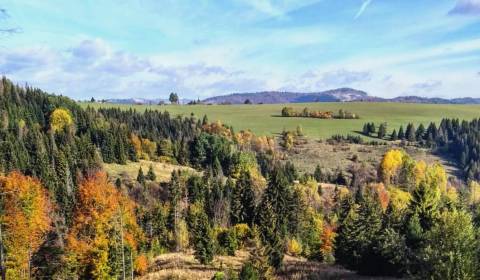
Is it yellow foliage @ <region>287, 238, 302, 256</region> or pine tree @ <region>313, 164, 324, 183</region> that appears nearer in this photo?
yellow foliage @ <region>287, 238, 302, 256</region>

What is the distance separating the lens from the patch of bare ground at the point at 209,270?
5661cm

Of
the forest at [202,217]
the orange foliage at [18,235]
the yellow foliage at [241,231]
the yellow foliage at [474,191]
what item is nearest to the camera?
the forest at [202,217]

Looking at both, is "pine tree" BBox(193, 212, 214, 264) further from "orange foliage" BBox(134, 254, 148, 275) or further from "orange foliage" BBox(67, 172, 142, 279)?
"orange foliage" BBox(67, 172, 142, 279)

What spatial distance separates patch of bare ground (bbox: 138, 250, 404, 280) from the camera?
5661 cm

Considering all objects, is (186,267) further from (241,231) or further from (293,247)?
(293,247)

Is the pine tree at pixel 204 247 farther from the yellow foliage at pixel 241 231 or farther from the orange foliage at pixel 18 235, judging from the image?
the yellow foliage at pixel 241 231

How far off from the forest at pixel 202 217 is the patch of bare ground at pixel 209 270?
181 cm

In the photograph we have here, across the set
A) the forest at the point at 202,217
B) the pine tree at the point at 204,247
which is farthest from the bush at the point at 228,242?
the pine tree at the point at 204,247

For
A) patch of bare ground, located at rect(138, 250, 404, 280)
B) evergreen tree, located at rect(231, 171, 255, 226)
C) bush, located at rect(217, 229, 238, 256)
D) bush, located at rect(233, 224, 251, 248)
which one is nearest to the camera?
patch of bare ground, located at rect(138, 250, 404, 280)

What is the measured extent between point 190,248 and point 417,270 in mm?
63295

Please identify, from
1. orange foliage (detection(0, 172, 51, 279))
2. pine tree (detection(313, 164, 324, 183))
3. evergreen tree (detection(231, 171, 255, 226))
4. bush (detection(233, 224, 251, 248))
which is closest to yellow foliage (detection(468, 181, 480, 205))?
pine tree (detection(313, 164, 324, 183))

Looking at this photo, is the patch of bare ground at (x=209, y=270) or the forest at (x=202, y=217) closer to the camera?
the forest at (x=202, y=217)

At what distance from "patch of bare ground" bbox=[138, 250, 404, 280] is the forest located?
1808 mm

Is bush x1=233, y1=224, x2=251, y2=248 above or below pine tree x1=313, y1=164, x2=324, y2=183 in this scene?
above
